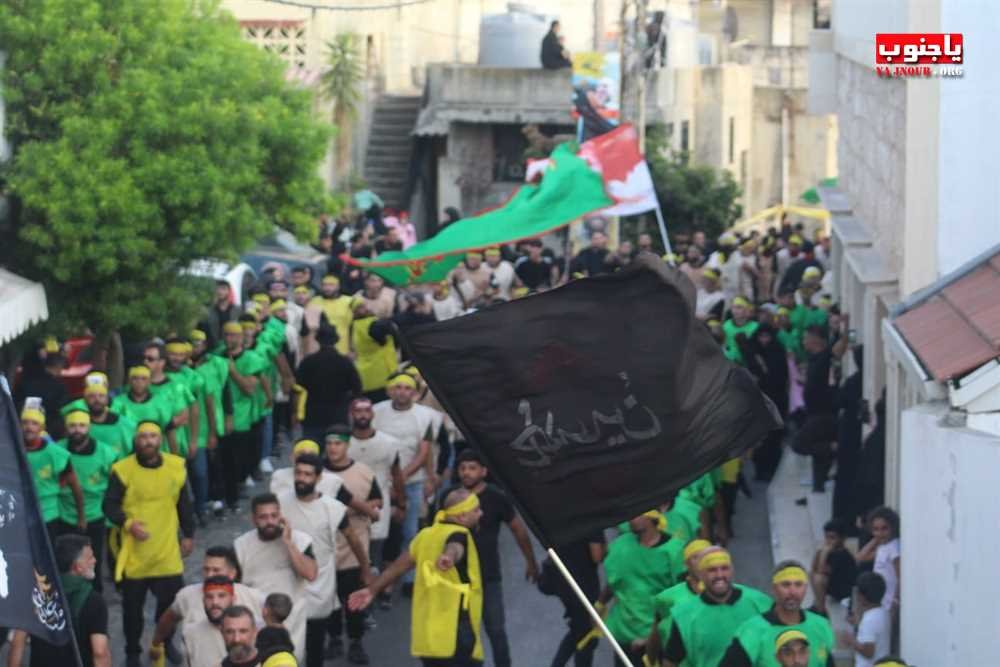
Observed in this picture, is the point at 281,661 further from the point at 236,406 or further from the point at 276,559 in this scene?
the point at 236,406

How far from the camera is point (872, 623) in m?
11.0

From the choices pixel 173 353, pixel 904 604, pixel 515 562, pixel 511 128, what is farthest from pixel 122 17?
pixel 511 128

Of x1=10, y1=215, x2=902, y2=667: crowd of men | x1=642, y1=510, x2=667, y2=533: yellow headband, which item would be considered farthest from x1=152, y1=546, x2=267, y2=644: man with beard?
x1=642, y1=510, x2=667, y2=533: yellow headband

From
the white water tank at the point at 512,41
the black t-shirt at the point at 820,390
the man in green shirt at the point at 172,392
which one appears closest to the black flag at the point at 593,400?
the man in green shirt at the point at 172,392

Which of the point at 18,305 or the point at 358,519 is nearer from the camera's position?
the point at 358,519

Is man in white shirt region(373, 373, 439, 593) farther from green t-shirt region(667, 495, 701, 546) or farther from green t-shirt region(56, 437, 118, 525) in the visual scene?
green t-shirt region(667, 495, 701, 546)

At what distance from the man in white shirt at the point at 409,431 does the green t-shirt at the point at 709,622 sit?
4.37 m

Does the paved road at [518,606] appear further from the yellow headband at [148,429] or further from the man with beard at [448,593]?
the man with beard at [448,593]

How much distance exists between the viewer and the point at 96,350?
1886 cm

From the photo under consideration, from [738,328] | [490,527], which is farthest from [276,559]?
[738,328]

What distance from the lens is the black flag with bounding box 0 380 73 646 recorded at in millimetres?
8438

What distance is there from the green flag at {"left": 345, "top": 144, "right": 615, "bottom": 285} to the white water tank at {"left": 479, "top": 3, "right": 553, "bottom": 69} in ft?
59.8

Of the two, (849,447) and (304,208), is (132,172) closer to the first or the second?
(304,208)

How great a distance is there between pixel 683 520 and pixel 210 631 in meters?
2.89
